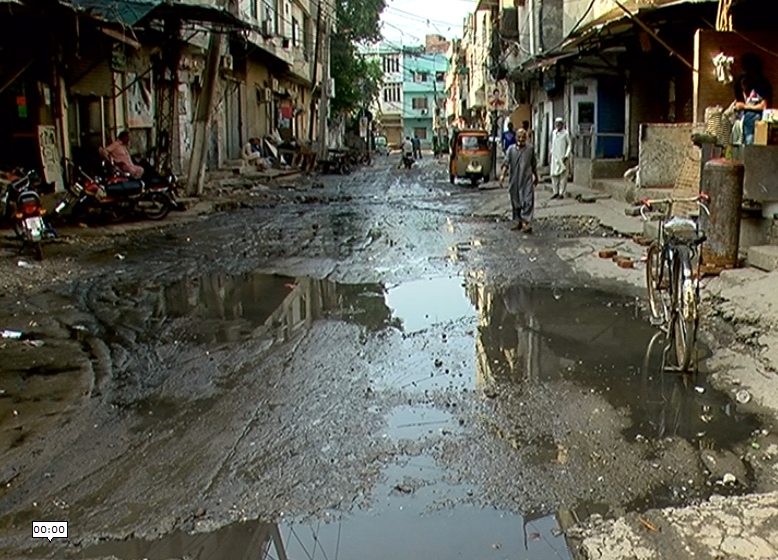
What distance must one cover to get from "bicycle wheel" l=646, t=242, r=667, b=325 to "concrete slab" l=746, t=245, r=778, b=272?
1.69m

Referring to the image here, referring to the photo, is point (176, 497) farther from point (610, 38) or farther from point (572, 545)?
point (610, 38)

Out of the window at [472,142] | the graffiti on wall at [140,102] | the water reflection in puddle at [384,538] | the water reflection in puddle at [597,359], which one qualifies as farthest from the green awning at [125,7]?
the window at [472,142]

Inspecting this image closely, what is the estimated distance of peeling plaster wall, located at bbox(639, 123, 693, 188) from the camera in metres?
15.9

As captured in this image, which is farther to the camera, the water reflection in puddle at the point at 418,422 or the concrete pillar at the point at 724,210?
the concrete pillar at the point at 724,210

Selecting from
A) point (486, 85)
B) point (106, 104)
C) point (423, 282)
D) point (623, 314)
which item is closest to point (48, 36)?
point (106, 104)

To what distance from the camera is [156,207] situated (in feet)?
52.4

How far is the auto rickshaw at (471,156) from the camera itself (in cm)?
2684

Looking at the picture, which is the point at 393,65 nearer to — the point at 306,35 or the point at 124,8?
the point at 306,35

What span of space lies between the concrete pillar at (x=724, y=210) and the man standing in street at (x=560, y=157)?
397 inches

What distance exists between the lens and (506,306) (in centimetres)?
857

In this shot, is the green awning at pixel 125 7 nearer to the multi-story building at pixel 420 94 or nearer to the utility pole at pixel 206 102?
the utility pole at pixel 206 102

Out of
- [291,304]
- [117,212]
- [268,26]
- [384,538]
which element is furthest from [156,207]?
[268,26]

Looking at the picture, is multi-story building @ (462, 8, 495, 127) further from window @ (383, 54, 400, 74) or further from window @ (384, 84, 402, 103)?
window @ (383, 54, 400, 74)

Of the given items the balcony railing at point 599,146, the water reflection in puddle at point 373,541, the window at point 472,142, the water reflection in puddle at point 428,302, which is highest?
the window at point 472,142
